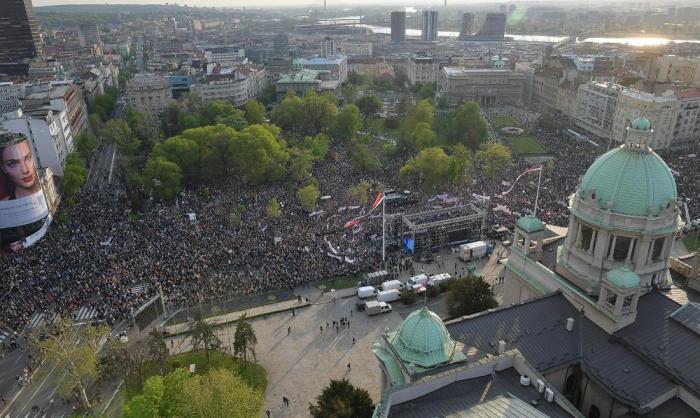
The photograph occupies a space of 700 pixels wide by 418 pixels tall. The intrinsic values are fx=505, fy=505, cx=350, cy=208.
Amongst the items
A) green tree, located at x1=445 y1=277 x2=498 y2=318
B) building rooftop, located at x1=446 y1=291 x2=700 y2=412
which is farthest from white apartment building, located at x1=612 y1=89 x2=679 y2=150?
building rooftop, located at x1=446 y1=291 x2=700 y2=412

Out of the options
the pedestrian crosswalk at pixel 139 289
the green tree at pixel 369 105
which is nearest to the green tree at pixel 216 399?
the pedestrian crosswalk at pixel 139 289

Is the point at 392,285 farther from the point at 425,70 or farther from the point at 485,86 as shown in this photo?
the point at 425,70

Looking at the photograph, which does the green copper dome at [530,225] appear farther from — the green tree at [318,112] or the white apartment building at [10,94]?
the white apartment building at [10,94]

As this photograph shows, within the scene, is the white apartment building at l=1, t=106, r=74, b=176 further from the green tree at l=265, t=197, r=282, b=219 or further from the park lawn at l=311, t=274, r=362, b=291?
the park lawn at l=311, t=274, r=362, b=291

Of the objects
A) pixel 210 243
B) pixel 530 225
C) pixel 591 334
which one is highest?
pixel 530 225

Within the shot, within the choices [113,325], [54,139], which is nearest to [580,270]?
[113,325]

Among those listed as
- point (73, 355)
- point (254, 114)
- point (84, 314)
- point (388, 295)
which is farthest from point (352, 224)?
point (254, 114)
